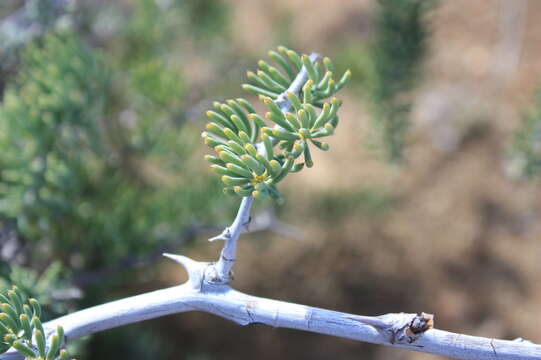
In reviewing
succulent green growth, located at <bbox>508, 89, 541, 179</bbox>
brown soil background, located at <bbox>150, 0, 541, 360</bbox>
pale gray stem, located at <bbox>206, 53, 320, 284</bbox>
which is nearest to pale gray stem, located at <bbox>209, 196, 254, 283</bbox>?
pale gray stem, located at <bbox>206, 53, 320, 284</bbox>

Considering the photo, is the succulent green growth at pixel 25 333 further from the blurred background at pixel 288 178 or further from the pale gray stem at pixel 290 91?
the pale gray stem at pixel 290 91

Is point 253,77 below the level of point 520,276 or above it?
below

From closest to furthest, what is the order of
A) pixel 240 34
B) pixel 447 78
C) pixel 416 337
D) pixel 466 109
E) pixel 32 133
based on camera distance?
pixel 416 337 < pixel 32 133 < pixel 466 109 < pixel 447 78 < pixel 240 34

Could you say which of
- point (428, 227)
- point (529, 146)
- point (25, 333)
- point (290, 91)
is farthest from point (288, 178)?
point (25, 333)

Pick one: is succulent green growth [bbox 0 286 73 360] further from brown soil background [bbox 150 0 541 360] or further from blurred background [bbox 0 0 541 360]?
brown soil background [bbox 150 0 541 360]

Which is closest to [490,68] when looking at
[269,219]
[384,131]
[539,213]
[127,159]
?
[539,213]

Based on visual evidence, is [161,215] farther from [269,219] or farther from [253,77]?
[253,77]

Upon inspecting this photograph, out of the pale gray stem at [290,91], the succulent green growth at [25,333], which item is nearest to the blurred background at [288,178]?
the succulent green growth at [25,333]

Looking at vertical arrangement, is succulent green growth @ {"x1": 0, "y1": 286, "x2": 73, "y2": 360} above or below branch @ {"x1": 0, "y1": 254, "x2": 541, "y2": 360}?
below
